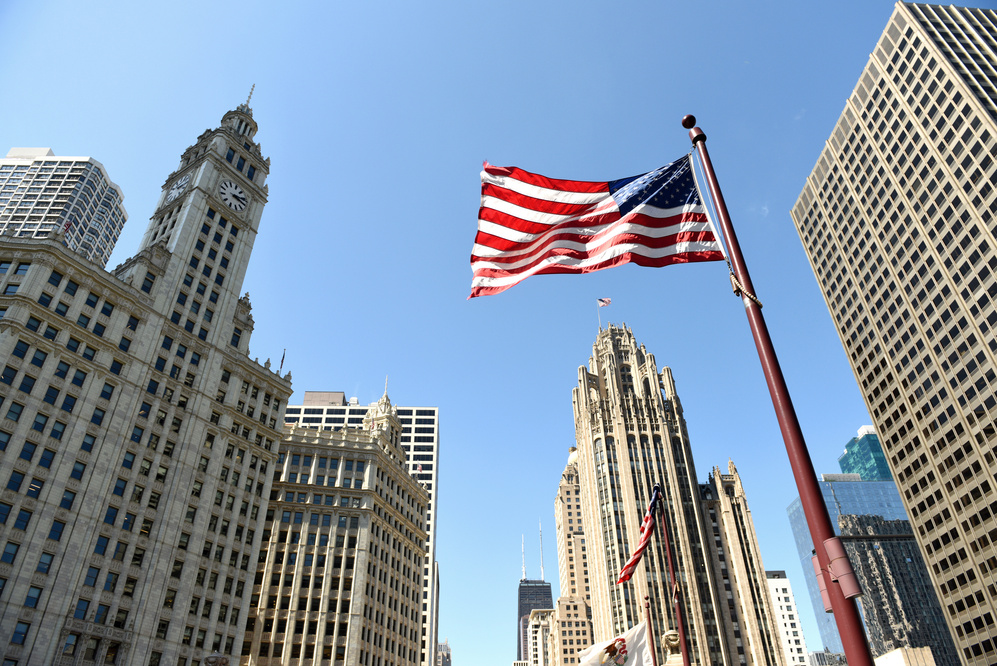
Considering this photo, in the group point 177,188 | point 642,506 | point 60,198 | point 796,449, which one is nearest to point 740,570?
point 642,506

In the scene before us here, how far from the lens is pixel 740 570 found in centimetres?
12556

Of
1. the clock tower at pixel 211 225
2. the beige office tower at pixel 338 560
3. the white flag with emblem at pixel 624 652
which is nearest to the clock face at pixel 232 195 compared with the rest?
the clock tower at pixel 211 225

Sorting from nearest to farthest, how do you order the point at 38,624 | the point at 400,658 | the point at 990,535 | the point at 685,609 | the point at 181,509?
the point at 38,624, the point at 181,509, the point at 990,535, the point at 400,658, the point at 685,609

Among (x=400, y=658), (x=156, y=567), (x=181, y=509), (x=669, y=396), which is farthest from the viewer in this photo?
(x=669, y=396)

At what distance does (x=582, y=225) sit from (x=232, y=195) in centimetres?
9188

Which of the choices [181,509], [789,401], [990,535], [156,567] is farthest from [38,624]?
[990,535]

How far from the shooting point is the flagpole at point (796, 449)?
905 centimetres

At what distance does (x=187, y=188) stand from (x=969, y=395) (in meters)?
124

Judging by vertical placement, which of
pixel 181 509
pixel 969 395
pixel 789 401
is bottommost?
pixel 789 401

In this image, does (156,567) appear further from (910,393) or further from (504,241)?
(910,393)

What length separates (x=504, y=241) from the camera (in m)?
19.3

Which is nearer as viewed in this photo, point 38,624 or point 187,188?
point 38,624

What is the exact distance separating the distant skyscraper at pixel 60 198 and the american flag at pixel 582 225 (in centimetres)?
17645

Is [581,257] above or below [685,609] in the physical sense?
below
